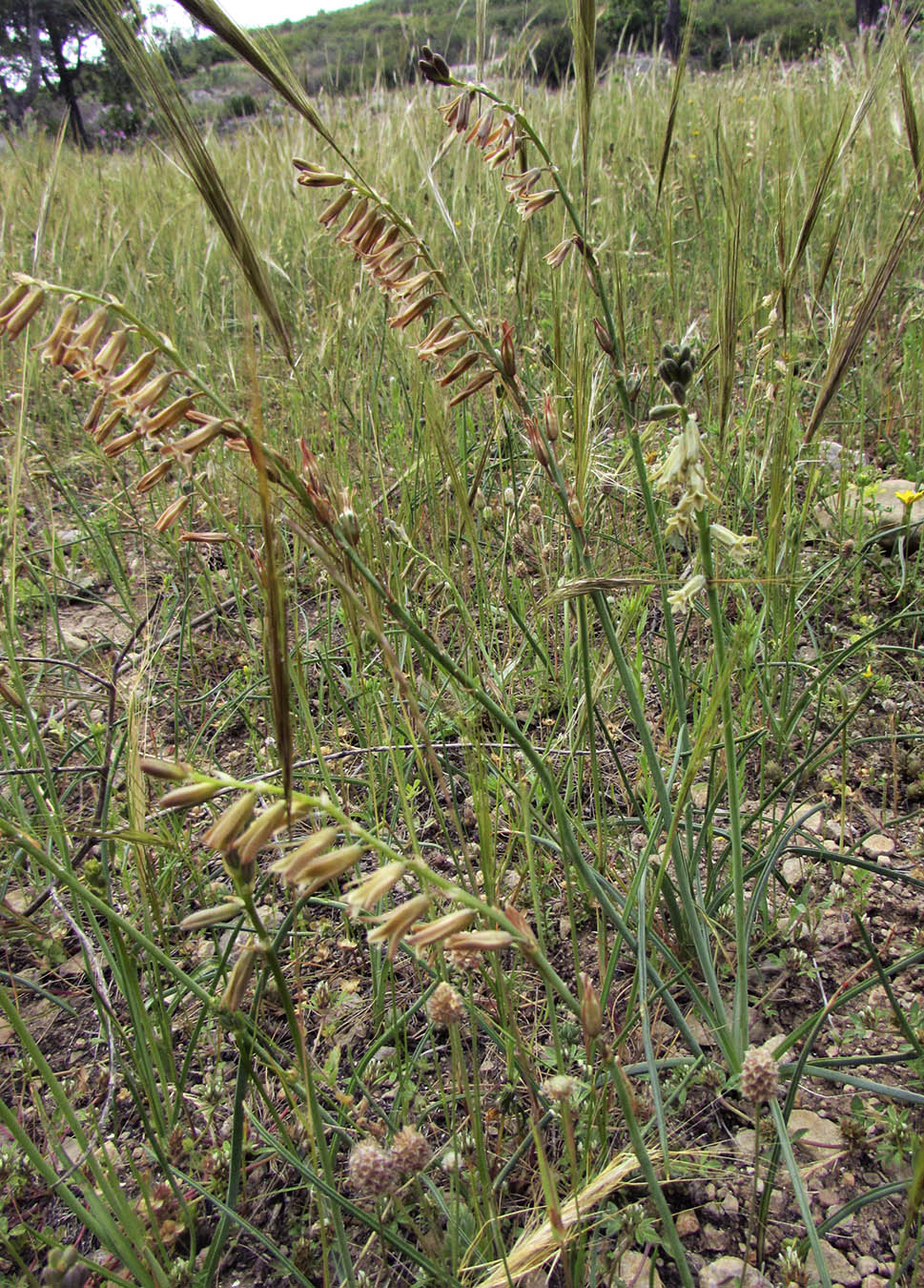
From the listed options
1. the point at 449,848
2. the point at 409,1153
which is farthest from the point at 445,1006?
the point at 449,848

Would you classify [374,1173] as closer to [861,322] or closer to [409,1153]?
[409,1153]

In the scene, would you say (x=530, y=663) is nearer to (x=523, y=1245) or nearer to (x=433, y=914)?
(x=433, y=914)

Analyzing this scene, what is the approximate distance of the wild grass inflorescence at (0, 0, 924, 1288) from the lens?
2.87ft

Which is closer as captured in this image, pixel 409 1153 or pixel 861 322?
pixel 409 1153

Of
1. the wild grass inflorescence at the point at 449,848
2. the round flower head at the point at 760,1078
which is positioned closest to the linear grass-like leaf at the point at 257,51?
the wild grass inflorescence at the point at 449,848

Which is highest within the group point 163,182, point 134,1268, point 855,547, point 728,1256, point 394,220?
point 163,182

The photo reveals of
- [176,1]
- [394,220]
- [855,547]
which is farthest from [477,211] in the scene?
[176,1]

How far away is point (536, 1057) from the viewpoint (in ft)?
4.07

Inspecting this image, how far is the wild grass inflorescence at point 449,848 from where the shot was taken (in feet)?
2.87

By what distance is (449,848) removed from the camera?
1.39 m

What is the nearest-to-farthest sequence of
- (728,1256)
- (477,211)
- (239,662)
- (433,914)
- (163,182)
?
(728,1256) < (433,914) < (239,662) < (477,211) < (163,182)

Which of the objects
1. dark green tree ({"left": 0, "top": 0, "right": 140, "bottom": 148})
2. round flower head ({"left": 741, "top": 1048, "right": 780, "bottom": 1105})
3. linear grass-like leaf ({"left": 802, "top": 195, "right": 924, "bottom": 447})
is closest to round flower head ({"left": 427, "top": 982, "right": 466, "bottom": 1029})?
round flower head ({"left": 741, "top": 1048, "right": 780, "bottom": 1105})

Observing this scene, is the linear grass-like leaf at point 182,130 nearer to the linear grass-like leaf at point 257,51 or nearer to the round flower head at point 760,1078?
the linear grass-like leaf at point 257,51

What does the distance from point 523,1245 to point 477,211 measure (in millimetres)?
3590
